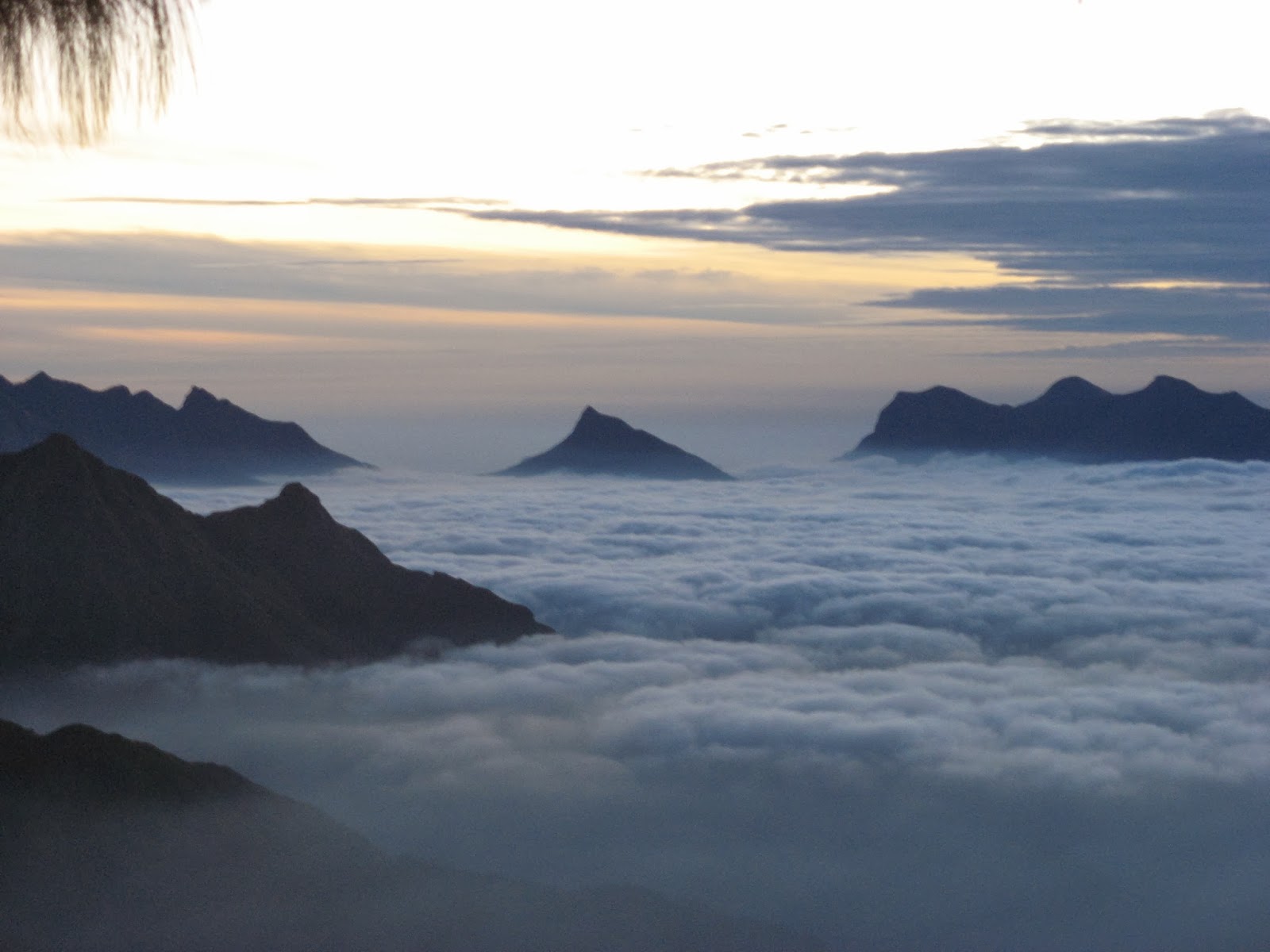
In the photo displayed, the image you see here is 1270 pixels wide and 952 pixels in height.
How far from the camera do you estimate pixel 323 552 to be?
305 ft

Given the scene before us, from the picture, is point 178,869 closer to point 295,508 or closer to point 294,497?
point 295,508

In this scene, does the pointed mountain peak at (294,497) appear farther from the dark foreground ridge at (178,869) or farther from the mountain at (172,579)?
the dark foreground ridge at (178,869)

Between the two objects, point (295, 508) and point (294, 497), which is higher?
point (294, 497)

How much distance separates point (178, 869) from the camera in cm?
6216

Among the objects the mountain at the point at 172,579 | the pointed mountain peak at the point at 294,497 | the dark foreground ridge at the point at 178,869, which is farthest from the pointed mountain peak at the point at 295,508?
A: the dark foreground ridge at the point at 178,869

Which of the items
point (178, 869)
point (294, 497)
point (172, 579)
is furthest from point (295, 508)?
point (178, 869)

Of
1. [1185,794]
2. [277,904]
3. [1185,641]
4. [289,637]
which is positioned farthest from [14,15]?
[1185,641]

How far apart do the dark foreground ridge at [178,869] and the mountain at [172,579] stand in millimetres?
12943

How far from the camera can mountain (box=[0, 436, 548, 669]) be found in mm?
82625

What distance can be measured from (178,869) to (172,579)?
1122 inches

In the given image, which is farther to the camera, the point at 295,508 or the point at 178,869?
the point at 295,508

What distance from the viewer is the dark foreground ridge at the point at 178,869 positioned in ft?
186

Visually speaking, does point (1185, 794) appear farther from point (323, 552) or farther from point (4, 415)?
point (4, 415)

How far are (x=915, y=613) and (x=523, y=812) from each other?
191 feet
